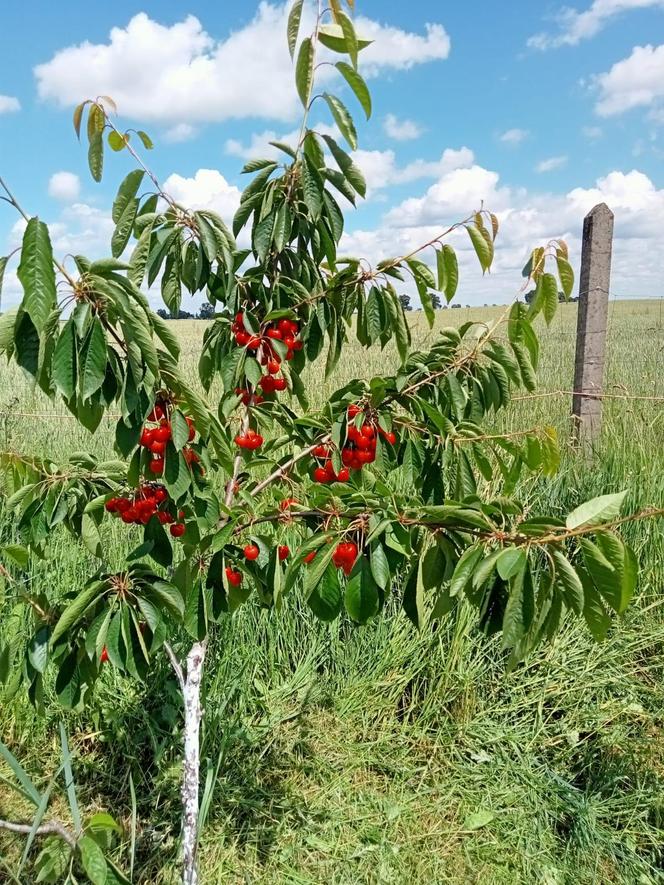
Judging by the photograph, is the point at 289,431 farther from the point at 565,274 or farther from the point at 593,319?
the point at 593,319

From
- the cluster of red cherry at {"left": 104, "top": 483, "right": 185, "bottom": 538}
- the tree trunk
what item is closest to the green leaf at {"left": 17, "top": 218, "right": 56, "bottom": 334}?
the cluster of red cherry at {"left": 104, "top": 483, "right": 185, "bottom": 538}

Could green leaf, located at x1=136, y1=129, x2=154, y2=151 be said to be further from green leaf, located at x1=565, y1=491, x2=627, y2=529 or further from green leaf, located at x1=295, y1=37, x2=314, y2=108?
green leaf, located at x1=565, y1=491, x2=627, y2=529

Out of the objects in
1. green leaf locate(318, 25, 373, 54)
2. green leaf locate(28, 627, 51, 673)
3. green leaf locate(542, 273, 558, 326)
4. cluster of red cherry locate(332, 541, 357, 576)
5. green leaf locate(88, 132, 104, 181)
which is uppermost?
green leaf locate(318, 25, 373, 54)

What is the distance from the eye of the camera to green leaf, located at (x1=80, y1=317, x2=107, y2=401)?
95 cm

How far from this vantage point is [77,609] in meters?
1.20

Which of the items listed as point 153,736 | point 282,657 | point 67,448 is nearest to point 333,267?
point 282,657

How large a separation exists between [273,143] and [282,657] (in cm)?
172

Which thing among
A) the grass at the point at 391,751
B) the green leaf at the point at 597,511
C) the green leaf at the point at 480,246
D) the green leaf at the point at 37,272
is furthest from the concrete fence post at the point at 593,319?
the green leaf at the point at 37,272

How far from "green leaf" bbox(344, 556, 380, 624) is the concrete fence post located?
2502 millimetres

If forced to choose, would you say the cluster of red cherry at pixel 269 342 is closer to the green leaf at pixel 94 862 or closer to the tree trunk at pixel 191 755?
the tree trunk at pixel 191 755

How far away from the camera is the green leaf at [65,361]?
934 millimetres

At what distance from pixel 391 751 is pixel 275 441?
123cm

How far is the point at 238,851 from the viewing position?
6.38 ft

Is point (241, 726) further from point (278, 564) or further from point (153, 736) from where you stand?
point (278, 564)
